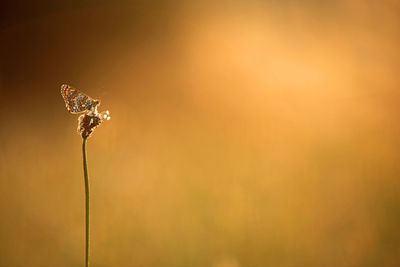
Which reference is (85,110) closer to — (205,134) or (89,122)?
(89,122)

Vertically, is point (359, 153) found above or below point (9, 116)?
below

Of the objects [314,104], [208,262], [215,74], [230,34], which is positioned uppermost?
[230,34]

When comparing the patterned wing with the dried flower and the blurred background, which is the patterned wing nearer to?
the dried flower

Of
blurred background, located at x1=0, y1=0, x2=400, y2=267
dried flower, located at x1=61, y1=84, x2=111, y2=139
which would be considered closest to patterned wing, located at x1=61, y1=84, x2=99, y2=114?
dried flower, located at x1=61, y1=84, x2=111, y2=139

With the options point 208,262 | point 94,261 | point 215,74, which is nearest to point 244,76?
point 215,74

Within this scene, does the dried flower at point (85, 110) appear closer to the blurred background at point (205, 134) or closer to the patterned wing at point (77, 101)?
the patterned wing at point (77, 101)

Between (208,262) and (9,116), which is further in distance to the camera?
(9,116)

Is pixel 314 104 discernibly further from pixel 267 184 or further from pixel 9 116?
pixel 9 116
